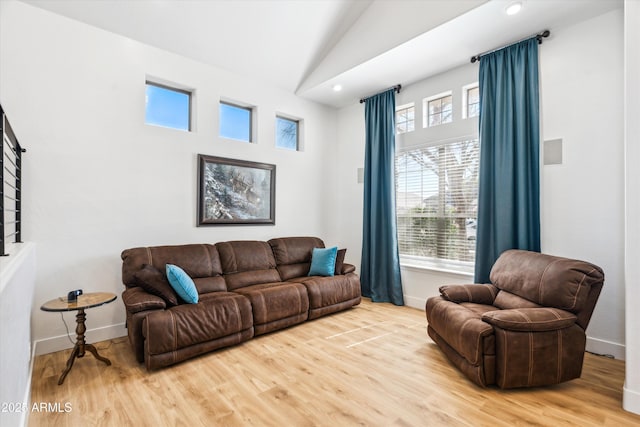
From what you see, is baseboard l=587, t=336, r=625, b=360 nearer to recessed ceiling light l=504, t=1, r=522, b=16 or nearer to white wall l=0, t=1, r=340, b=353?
recessed ceiling light l=504, t=1, r=522, b=16

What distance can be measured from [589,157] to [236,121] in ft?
13.3

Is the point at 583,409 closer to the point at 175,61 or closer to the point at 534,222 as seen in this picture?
the point at 534,222

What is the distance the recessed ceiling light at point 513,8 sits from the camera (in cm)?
286

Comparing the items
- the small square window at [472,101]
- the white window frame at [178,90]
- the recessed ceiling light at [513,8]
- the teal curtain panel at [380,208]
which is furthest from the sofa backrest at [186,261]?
the recessed ceiling light at [513,8]

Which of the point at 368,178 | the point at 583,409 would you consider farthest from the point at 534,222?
the point at 368,178

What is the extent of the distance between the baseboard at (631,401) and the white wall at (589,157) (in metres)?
0.98

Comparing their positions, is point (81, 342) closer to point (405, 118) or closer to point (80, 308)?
point (80, 308)

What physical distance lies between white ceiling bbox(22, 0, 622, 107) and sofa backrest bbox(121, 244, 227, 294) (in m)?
2.30

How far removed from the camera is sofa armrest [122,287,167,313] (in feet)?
8.71

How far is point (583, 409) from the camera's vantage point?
211 centimetres

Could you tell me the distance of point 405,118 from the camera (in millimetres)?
4770

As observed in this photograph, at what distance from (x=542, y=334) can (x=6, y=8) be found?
201 inches

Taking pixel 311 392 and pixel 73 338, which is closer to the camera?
pixel 311 392

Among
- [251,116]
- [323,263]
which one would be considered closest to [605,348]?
[323,263]
